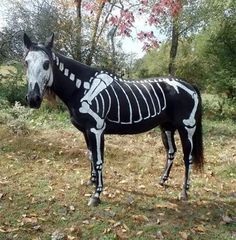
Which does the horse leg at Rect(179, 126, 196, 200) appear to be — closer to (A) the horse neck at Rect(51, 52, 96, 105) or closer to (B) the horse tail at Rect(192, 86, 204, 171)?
(B) the horse tail at Rect(192, 86, 204, 171)

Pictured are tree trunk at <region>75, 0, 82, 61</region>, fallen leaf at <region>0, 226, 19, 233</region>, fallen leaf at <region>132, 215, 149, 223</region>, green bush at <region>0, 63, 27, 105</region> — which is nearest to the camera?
fallen leaf at <region>0, 226, 19, 233</region>

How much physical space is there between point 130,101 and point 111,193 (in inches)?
54.5

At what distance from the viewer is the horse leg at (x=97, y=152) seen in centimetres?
508

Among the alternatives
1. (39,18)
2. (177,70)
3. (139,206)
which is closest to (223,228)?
(139,206)

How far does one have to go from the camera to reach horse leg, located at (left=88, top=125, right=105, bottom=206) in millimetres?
5078

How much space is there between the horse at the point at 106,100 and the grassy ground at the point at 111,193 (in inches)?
13.4

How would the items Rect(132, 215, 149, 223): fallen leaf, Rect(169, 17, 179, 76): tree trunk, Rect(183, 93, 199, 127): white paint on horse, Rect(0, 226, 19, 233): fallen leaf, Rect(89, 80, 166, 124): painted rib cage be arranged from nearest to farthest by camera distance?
Rect(0, 226, 19, 233): fallen leaf
Rect(132, 215, 149, 223): fallen leaf
Rect(89, 80, 166, 124): painted rib cage
Rect(183, 93, 199, 127): white paint on horse
Rect(169, 17, 179, 76): tree trunk

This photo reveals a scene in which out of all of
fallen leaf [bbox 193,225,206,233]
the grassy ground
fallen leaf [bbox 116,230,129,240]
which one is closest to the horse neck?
the grassy ground

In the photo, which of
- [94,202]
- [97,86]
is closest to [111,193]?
[94,202]

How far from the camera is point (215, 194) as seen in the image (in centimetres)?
595

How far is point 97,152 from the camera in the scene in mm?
5168

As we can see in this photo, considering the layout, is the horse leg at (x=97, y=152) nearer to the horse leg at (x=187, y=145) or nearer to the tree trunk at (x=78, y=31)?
the horse leg at (x=187, y=145)

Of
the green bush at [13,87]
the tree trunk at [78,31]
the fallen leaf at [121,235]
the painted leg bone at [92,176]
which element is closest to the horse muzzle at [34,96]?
the painted leg bone at [92,176]

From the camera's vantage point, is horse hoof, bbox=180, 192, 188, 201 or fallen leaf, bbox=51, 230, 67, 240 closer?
fallen leaf, bbox=51, 230, 67, 240
